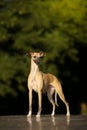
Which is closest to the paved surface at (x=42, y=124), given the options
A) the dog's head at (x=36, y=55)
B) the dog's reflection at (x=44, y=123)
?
the dog's reflection at (x=44, y=123)

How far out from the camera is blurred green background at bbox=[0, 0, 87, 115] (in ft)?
66.6

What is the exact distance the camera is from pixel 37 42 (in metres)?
21.1

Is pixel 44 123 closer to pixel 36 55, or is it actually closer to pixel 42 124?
pixel 42 124

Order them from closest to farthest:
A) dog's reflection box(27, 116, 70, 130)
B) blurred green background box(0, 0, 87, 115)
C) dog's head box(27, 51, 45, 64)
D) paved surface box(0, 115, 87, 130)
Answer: paved surface box(0, 115, 87, 130), dog's reflection box(27, 116, 70, 130), dog's head box(27, 51, 45, 64), blurred green background box(0, 0, 87, 115)

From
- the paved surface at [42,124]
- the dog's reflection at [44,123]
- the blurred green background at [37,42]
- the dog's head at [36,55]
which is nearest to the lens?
the paved surface at [42,124]

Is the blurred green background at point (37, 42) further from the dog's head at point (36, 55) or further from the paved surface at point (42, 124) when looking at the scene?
the paved surface at point (42, 124)

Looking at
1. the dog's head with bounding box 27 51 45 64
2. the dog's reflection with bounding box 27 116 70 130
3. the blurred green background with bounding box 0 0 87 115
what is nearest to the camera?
the dog's reflection with bounding box 27 116 70 130

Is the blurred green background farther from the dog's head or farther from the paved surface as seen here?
the paved surface

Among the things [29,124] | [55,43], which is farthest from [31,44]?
[29,124]

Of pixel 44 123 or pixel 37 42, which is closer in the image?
pixel 44 123

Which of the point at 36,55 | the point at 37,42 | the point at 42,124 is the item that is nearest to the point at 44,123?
the point at 42,124

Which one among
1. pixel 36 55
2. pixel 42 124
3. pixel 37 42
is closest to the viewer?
pixel 42 124

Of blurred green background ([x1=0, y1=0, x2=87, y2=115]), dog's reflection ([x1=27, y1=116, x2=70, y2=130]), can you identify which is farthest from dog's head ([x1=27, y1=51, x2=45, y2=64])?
blurred green background ([x1=0, y1=0, x2=87, y2=115])

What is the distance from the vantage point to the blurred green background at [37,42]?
2031cm
